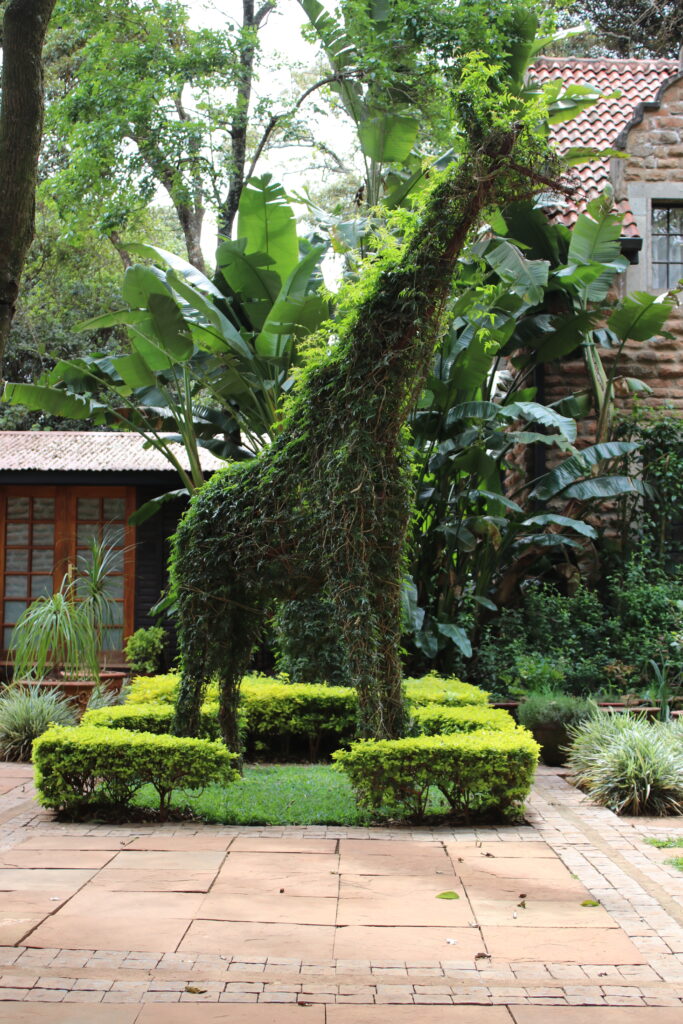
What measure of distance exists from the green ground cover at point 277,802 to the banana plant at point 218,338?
3.84 meters

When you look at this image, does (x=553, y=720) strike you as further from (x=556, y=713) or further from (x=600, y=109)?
(x=600, y=109)

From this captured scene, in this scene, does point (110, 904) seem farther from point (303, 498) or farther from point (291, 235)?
point (291, 235)

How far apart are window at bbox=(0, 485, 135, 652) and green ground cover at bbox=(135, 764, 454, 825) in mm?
6195

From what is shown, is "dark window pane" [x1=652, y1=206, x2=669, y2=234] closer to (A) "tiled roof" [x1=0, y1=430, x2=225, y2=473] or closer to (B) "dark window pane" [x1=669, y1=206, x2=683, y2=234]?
(B) "dark window pane" [x1=669, y1=206, x2=683, y2=234]

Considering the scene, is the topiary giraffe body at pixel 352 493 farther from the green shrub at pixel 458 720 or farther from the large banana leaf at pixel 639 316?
the large banana leaf at pixel 639 316

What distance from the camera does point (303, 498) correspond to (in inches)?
245

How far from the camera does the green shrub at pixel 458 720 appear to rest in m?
7.27

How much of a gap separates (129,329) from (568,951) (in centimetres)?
783

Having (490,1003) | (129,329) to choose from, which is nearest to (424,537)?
(129,329)

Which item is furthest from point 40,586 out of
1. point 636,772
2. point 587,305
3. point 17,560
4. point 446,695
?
point 636,772

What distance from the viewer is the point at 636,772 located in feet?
22.4

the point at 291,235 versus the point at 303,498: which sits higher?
the point at 291,235

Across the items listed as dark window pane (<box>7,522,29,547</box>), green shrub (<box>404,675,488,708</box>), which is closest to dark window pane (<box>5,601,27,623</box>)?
dark window pane (<box>7,522,29,547</box>)

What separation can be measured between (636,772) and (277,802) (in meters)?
2.51
